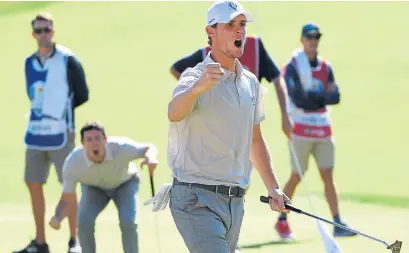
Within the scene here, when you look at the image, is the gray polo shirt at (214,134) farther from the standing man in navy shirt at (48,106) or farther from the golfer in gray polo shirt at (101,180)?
the standing man in navy shirt at (48,106)

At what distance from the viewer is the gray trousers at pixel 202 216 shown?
7258 millimetres

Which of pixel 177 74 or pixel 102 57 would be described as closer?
pixel 177 74

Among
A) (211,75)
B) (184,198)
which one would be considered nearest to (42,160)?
(184,198)

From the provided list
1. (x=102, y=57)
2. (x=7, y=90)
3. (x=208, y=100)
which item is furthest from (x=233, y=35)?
(x=102, y=57)

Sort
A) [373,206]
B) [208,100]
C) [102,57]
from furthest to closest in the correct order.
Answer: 1. [102,57]
2. [373,206]
3. [208,100]

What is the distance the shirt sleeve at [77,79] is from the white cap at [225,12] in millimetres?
4976

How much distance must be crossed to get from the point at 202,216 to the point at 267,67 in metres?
4.66

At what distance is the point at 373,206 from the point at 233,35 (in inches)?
321

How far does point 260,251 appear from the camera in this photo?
12.3 meters

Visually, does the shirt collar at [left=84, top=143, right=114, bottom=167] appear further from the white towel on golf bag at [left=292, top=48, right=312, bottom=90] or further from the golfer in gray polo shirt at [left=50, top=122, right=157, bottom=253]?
the white towel on golf bag at [left=292, top=48, right=312, bottom=90]

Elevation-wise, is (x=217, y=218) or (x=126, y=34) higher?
(x=126, y=34)

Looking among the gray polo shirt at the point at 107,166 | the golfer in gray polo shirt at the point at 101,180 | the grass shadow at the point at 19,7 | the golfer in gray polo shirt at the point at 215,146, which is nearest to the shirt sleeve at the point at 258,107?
the golfer in gray polo shirt at the point at 215,146

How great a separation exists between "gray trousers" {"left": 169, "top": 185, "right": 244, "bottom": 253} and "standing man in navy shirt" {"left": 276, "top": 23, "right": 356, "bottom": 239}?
5.63 metres

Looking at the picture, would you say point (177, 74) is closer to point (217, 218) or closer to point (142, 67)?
point (217, 218)
